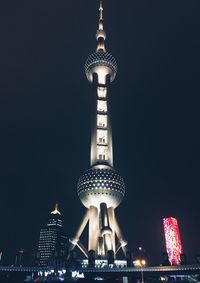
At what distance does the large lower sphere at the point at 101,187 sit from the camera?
139m

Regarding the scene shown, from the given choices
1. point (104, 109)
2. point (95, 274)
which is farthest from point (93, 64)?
point (95, 274)

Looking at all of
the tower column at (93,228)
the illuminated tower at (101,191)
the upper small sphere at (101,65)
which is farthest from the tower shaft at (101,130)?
the tower column at (93,228)

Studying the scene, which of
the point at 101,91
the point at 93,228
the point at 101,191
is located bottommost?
the point at 93,228

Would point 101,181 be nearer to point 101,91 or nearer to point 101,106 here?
point 101,106

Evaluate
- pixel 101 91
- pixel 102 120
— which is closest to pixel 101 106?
pixel 102 120

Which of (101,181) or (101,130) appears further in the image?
(101,130)

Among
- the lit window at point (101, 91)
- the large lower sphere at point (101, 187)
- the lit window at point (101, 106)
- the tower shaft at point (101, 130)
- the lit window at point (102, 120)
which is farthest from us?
the lit window at point (101, 91)

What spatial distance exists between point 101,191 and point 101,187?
180 centimetres

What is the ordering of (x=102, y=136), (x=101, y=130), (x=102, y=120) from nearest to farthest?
(x=102, y=136), (x=101, y=130), (x=102, y=120)

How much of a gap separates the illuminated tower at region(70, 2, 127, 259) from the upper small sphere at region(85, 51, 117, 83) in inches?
335

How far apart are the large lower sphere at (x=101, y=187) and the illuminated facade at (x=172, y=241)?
118 feet

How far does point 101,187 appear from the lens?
13888 cm

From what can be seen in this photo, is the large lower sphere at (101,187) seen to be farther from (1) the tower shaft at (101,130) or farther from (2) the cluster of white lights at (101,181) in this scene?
(1) the tower shaft at (101,130)

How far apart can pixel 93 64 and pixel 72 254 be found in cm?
9108
